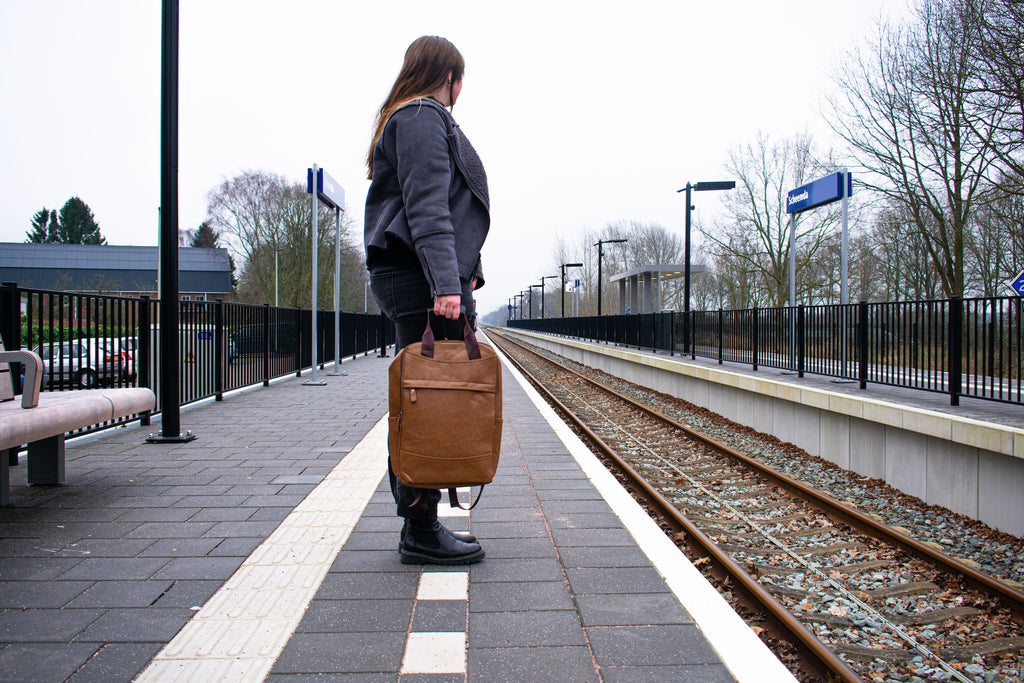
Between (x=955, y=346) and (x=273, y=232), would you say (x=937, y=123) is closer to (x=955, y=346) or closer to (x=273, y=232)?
(x=955, y=346)

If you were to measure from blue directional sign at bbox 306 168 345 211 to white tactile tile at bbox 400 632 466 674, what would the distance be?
37.6 ft

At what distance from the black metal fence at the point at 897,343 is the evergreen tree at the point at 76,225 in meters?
92.9

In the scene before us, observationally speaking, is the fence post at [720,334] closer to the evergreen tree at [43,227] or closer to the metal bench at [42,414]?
the metal bench at [42,414]

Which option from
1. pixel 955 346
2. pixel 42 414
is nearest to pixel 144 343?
pixel 42 414

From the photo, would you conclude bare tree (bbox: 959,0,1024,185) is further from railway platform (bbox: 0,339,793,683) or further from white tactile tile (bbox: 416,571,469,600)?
white tactile tile (bbox: 416,571,469,600)

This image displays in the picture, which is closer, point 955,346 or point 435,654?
point 435,654

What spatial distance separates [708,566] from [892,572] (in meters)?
1.08

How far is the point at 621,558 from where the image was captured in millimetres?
3123

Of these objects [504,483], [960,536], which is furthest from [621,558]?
[960,536]

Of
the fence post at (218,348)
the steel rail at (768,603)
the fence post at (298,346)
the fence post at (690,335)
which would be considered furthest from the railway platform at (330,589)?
the fence post at (690,335)

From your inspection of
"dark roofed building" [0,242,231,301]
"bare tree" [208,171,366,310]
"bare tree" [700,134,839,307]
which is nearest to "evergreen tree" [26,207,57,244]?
"dark roofed building" [0,242,231,301]

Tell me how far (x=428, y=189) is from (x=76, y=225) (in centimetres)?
10057

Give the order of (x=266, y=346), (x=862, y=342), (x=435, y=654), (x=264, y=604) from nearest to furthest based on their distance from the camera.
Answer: (x=435, y=654)
(x=264, y=604)
(x=862, y=342)
(x=266, y=346)

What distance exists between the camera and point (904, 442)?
6008mm
